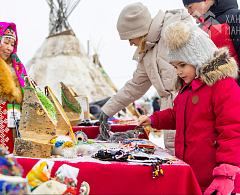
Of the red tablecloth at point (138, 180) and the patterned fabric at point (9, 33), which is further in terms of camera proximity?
the patterned fabric at point (9, 33)

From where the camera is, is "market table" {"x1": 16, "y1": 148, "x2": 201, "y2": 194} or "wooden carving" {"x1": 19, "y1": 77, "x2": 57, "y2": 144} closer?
"market table" {"x1": 16, "y1": 148, "x2": 201, "y2": 194}

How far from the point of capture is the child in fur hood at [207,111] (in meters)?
0.88

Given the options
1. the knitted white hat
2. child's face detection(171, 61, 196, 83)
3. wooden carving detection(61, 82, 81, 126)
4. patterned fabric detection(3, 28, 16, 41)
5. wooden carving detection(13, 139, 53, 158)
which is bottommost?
wooden carving detection(61, 82, 81, 126)

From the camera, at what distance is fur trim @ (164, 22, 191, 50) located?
1080mm

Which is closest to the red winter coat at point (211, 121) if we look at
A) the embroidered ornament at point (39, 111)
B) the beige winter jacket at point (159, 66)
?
the beige winter jacket at point (159, 66)

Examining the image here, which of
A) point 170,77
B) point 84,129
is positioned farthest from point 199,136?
point 84,129

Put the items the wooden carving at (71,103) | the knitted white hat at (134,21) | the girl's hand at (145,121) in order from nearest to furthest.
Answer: the girl's hand at (145,121) < the knitted white hat at (134,21) < the wooden carving at (71,103)

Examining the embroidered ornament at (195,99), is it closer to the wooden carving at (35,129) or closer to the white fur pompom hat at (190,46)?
the white fur pompom hat at (190,46)

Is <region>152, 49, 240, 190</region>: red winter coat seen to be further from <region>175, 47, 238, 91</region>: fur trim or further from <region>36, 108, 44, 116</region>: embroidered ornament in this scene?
<region>36, 108, 44, 116</region>: embroidered ornament

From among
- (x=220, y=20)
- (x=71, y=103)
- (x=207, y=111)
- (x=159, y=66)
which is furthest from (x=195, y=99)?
(x=71, y=103)

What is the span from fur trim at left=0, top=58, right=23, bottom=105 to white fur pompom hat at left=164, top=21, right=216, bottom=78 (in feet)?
3.60

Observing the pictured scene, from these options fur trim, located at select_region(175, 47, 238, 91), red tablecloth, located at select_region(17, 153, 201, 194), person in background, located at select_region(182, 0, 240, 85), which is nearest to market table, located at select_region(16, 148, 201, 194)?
red tablecloth, located at select_region(17, 153, 201, 194)

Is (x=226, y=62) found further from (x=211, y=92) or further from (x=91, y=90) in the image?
(x=91, y=90)

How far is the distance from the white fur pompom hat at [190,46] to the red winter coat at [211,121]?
4cm
